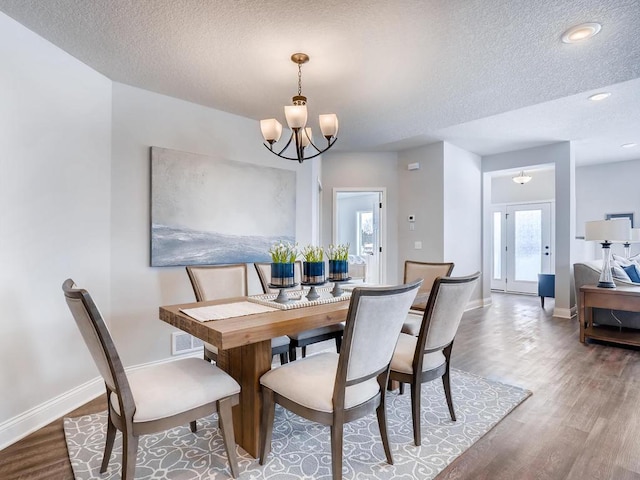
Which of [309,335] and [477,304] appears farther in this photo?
[477,304]

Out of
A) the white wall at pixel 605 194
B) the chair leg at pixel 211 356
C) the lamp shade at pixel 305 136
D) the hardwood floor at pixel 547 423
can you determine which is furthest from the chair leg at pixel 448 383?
the white wall at pixel 605 194

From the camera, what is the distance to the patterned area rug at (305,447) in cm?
174

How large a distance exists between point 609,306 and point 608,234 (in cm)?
83

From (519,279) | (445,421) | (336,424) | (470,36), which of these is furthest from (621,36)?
(519,279)

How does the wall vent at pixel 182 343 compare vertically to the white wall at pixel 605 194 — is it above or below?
below

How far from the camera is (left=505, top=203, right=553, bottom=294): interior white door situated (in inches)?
279

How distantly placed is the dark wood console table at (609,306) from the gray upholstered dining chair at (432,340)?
2850mm

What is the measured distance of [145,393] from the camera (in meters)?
1.54

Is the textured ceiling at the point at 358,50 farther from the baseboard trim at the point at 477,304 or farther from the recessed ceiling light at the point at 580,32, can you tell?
the baseboard trim at the point at 477,304

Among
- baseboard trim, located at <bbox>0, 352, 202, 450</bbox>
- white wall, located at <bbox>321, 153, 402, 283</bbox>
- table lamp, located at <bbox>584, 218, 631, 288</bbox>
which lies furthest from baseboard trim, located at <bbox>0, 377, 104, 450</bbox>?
table lamp, located at <bbox>584, 218, 631, 288</bbox>

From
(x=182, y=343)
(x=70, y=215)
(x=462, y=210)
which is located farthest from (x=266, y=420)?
(x=462, y=210)

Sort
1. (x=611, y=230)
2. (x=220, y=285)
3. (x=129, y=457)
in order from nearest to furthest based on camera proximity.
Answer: (x=129, y=457) < (x=220, y=285) < (x=611, y=230)

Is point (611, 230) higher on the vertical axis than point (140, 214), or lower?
lower

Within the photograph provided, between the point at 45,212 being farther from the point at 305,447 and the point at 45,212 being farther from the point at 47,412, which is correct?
the point at 305,447
